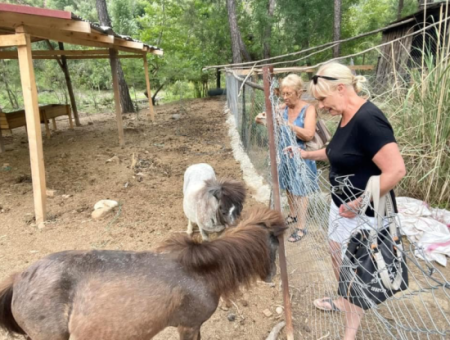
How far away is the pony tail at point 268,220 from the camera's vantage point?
2.13 meters

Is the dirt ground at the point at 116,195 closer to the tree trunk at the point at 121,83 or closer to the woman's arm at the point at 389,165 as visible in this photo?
the woman's arm at the point at 389,165

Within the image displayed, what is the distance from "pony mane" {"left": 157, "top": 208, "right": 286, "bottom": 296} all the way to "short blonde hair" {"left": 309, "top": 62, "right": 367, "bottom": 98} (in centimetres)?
97

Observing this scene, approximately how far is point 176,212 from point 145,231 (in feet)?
2.18

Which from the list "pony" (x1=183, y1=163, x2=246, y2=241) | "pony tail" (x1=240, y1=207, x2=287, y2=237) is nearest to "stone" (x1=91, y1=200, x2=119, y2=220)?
"pony" (x1=183, y1=163, x2=246, y2=241)

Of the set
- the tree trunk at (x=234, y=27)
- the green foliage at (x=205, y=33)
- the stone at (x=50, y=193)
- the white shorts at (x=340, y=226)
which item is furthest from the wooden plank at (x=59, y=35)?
the green foliage at (x=205, y=33)

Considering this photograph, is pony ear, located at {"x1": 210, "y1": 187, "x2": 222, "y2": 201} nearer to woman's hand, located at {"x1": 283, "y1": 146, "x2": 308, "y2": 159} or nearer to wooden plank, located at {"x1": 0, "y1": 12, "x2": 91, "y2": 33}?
woman's hand, located at {"x1": 283, "y1": 146, "x2": 308, "y2": 159}

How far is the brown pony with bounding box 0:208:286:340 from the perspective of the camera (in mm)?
1668

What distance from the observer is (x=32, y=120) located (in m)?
4.02

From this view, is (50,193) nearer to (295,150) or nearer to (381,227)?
(295,150)

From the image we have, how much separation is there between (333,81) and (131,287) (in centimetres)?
170

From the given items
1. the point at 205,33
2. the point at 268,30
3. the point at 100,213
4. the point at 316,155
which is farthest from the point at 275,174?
the point at 205,33

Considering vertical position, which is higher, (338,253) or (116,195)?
(338,253)

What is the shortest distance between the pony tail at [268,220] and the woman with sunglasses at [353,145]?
1.23 ft

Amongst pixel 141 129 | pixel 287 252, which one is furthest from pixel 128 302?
pixel 141 129
